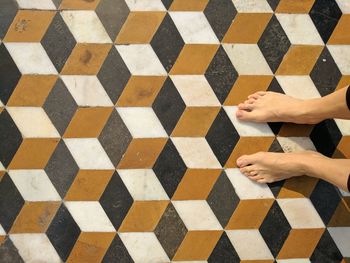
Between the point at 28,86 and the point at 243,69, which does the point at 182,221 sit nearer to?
the point at 243,69

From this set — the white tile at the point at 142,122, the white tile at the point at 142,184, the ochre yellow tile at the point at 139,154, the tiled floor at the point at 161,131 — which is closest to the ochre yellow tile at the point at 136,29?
the tiled floor at the point at 161,131

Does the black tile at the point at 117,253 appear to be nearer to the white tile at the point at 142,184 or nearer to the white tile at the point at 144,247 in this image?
the white tile at the point at 144,247

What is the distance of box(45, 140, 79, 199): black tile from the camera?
1703 millimetres

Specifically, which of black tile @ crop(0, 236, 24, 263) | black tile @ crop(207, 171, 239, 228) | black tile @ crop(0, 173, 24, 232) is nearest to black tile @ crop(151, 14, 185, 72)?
black tile @ crop(207, 171, 239, 228)

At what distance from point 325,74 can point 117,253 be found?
1048 millimetres

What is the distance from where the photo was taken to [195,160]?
1729mm

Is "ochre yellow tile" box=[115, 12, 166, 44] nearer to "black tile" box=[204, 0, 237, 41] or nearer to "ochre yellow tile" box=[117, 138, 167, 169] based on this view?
"black tile" box=[204, 0, 237, 41]

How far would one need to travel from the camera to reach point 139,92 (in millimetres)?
1713

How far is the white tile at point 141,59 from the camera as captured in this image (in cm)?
171

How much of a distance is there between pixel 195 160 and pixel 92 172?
1.28ft

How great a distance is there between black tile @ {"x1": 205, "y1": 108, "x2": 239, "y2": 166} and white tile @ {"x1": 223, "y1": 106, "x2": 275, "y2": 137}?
0.02m

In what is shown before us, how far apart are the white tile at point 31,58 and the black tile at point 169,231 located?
684 millimetres

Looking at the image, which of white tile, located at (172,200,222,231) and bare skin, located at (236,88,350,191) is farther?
white tile, located at (172,200,222,231)

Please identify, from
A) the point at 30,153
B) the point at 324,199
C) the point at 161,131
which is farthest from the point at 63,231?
the point at 324,199
